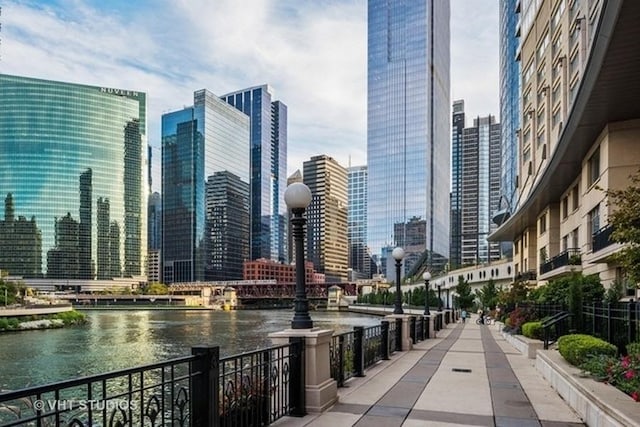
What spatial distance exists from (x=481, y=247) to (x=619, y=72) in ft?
533

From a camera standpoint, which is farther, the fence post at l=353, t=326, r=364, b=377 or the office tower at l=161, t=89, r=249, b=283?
the office tower at l=161, t=89, r=249, b=283

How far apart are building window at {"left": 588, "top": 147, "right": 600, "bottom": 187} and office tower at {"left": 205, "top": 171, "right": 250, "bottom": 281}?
155816 millimetres

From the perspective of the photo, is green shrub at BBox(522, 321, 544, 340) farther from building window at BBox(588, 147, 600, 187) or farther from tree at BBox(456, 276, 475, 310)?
tree at BBox(456, 276, 475, 310)

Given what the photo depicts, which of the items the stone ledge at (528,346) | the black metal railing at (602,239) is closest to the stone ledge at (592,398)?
the stone ledge at (528,346)

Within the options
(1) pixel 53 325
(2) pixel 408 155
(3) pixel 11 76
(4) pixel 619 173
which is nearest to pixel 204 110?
(3) pixel 11 76

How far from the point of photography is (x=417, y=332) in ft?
66.7

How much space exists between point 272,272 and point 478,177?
81.6 m

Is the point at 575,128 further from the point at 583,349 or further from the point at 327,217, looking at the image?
the point at 327,217

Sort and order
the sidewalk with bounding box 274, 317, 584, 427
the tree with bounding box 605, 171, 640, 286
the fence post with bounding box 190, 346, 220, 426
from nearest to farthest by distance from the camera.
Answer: the fence post with bounding box 190, 346, 220, 426 → the tree with bounding box 605, 171, 640, 286 → the sidewalk with bounding box 274, 317, 584, 427

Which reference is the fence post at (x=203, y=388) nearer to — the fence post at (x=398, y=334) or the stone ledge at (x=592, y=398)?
the stone ledge at (x=592, y=398)

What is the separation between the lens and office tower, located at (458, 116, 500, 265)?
580 feet

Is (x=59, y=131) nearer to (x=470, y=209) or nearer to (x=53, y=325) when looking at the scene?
(x=53, y=325)

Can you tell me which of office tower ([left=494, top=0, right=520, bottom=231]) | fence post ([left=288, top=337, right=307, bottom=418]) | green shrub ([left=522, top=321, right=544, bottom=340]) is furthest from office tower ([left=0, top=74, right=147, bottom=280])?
fence post ([left=288, top=337, right=307, bottom=418])

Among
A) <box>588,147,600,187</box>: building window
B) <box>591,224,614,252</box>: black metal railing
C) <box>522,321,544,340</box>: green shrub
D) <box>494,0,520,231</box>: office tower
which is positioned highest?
<box>494,0,520,231</box>: office tower
